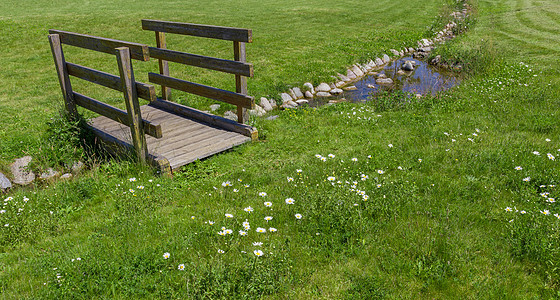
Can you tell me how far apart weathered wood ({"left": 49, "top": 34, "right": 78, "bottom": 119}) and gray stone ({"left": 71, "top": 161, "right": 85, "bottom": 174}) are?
44.8 inches

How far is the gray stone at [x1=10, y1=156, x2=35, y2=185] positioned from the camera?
278 inches

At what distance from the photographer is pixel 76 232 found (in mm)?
4844

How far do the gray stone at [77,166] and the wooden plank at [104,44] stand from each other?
2217mm

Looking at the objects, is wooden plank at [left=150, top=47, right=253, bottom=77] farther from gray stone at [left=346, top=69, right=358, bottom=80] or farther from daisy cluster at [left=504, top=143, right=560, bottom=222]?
gray stone at [left=346, top=69, right=358, bottom=80]

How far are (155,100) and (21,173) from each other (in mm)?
2768

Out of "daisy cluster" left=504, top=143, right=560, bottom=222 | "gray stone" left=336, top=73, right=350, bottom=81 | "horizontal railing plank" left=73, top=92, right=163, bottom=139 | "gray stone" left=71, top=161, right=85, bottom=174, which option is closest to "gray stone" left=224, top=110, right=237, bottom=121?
"horizontal railing plank" left=73, top=92, right=163, bottom=139

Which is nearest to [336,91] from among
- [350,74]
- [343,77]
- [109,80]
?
[343,77]

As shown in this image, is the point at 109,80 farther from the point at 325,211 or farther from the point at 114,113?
the point at 325,211

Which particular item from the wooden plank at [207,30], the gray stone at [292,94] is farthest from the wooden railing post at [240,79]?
the gray stone at [292,94]

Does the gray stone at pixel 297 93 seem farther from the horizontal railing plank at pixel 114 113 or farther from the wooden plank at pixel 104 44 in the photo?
the wooden plank at pixel 104 44

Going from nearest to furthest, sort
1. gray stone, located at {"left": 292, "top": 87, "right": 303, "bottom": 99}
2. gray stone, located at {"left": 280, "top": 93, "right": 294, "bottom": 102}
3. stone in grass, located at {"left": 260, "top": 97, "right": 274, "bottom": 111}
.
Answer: stone in grass, located at {"left": 260, "top": 97, "right": 274, "bottom": 111} → gray stone, located at {"left": 280, "top": 93, "right": 294, "bottom": 102} → gray stone, located at {"left": 292, "top": 87, "right": 303, "bottom": 99}

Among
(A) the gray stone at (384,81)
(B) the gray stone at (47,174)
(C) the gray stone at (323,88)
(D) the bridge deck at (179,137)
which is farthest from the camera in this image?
(A) the gray stone at (384,81)

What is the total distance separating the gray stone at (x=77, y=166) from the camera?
7.37 metres

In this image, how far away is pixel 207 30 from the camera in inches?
301
